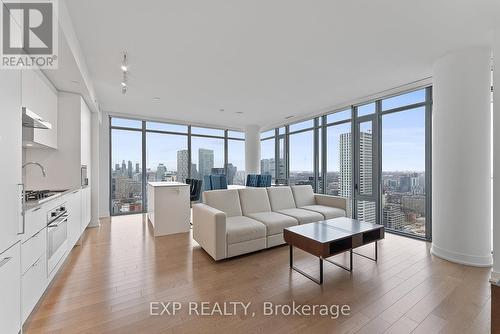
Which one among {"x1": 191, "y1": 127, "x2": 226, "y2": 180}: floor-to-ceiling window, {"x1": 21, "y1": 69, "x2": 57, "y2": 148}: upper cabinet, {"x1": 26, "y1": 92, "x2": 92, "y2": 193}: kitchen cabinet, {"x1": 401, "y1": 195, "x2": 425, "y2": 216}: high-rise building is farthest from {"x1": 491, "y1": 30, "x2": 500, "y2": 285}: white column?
{"x1": 191, "y1": 127, "x2": 226, "y2": 180}: floor-to-ceiling window

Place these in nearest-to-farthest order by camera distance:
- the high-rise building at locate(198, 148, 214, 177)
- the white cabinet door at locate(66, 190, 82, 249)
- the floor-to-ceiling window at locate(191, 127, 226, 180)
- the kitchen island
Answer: the white cabinet door at locate(66, 190, 82, 249) → the kitchen island → the floor-to-ceiling window at locate(191, 127, 226, 180) → the high-rise building at locate(198, 148, 214, 177)

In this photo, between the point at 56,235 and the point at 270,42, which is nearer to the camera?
the point at 56,235

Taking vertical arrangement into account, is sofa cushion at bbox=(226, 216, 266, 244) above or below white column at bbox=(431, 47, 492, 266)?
below

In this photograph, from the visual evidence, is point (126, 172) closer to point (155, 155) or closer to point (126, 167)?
point (126, 167)

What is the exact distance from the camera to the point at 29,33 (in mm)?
2088

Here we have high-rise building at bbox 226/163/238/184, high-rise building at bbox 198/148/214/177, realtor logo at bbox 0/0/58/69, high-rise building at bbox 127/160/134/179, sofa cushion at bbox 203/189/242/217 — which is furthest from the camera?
high-rise building at bbox 226/163/238/184

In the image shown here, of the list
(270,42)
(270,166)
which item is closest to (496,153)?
(270,42)

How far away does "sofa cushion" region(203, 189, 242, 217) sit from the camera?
360cm

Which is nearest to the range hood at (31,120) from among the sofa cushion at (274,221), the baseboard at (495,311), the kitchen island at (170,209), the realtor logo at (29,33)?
the realtor logo at (29,33)

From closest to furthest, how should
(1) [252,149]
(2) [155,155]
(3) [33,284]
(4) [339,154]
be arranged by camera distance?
(3) [33,284] → (4) [339,154] → (2) [155,155] → (1) [252,149]

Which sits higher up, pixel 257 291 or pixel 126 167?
pixel 126 167

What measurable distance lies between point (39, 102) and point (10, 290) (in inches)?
89.2

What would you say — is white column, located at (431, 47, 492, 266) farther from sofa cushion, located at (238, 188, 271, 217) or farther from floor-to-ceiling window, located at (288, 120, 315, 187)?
floor-to-ceiling window, located at (288, 120, 315, 187)

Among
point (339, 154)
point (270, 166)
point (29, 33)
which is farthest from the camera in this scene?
point (270, 166)
